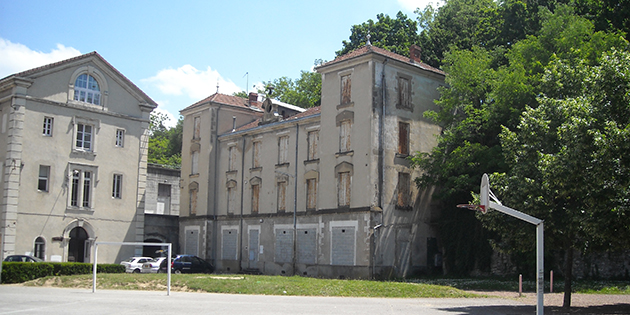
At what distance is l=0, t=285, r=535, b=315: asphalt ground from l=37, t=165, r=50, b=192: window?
2034 cm

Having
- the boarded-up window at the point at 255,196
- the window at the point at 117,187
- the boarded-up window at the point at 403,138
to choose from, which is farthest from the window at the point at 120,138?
the boarded-up window at the point at 403,138

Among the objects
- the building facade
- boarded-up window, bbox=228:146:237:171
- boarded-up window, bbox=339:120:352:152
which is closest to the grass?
the building facade

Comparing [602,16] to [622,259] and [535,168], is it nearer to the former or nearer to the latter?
[622,259]

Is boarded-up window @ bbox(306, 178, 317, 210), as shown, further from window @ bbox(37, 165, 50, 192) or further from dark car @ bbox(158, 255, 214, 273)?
window @ bbox(37, 165, 50, 192)

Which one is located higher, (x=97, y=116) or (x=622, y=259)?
(x=97, y=116)

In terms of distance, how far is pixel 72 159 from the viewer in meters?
45.0

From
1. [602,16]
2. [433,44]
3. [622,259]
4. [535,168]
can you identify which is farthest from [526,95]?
[433,44]

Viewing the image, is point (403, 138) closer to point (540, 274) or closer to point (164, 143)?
point (540, 274)

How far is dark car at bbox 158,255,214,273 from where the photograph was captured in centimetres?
4359

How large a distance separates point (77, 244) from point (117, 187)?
5.10 metres

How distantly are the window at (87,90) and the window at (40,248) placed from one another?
10.1 m

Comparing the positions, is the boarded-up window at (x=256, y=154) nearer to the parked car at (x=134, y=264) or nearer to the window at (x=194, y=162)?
the window at (x=194, y=162)

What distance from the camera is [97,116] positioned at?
4647cm

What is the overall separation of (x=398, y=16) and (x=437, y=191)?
24484mm
